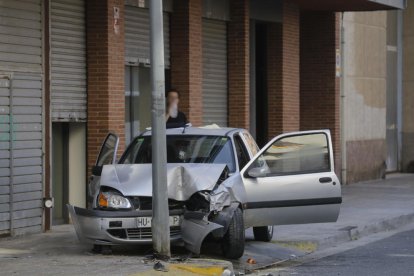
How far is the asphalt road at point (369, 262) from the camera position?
471 inches

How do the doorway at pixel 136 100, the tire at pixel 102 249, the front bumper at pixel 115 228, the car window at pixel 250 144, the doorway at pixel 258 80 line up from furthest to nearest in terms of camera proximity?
1. the doorway at pixel 258 80
2. the doorway at pixel 136 100
3. the car window at pixel 250 144
4. the tire at pixel 102 249
5. the front bumper at pixel 115 228

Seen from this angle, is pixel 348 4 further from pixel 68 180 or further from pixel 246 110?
pixel 68 180

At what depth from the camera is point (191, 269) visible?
11164mm

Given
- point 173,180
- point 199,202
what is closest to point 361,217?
point 199,202

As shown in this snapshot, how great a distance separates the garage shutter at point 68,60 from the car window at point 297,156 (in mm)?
3933

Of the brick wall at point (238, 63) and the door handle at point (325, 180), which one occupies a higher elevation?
the brick wall at point (238, 63)

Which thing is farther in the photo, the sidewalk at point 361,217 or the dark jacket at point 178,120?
the sidewalk at point 361,217

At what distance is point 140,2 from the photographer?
57.6ft

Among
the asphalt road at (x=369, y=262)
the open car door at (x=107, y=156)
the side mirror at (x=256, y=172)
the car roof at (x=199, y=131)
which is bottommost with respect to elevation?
the asphalt road at (x=369, y=262)

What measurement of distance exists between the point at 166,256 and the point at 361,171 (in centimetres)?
1569

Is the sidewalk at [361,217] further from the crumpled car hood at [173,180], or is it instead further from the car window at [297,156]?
the crumpled car hood at [173,180]

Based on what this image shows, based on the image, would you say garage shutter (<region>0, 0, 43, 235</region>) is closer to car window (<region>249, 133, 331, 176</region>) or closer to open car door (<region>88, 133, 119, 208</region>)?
open car door (<region>88, 133, 119, 208</region>)

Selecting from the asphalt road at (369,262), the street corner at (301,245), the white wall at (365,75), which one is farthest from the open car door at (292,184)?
the white wall at (365,75)

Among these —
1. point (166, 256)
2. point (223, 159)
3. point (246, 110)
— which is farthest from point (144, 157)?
point (246, 110)
